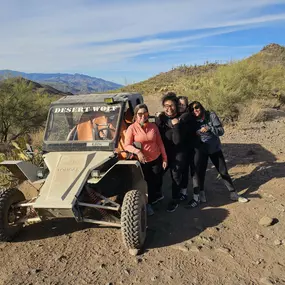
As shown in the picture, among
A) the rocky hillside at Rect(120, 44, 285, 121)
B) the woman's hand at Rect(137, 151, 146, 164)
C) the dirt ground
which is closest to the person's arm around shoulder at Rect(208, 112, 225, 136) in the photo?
the dirt ground

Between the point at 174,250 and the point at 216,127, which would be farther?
the point at 216,127

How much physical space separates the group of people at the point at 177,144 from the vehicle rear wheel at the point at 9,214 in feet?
5.54

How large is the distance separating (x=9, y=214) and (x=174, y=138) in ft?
8.48

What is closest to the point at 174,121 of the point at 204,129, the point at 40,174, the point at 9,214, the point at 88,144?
the point at 204,129

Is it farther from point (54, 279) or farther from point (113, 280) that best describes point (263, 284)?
point (54, 279)

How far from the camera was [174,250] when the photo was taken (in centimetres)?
432

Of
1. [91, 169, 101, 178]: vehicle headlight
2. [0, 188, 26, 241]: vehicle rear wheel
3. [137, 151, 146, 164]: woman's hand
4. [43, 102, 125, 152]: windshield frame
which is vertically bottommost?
[0, 188, 26, 241]: vehicle rear wheel

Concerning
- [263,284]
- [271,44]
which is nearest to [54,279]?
[263,284]

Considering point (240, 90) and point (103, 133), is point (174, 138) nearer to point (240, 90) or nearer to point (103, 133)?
point (103, 133)

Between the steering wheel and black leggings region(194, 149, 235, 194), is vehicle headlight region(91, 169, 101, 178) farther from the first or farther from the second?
black leggings region(194, 149, 235, 194)

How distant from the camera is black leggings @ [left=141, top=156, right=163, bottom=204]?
5.32 m

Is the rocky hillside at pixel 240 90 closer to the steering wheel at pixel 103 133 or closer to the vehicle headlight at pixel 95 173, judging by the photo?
the steering wheel at pixel 103 133

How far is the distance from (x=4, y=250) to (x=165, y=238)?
82.3 inches

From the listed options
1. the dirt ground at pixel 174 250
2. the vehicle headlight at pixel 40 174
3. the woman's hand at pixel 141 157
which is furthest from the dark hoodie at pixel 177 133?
the vehicle headlight at pixel 40 174
